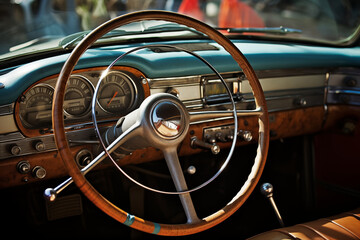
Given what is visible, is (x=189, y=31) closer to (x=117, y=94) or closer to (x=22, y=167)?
(x=117, y=94)

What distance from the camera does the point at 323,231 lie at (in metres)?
1.63

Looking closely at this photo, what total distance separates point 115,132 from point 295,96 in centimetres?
117

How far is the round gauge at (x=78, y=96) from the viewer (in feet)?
5.81

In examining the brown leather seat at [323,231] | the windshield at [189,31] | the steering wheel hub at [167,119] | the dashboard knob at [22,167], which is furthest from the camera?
the windshield at [189,31]

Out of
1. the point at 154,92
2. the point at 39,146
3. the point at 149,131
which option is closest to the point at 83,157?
the point at 39,146

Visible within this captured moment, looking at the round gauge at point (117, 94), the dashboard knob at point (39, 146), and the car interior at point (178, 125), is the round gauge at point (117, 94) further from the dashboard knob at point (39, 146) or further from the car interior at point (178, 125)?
the dashboard knob at point (39, 146)

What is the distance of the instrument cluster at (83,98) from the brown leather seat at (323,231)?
794 mm

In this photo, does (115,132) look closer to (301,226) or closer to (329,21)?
(301,226)

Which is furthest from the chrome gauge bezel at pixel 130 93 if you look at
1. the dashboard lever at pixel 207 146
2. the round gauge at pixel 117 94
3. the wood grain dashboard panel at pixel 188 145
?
the dashboard lever at pixel 207 146

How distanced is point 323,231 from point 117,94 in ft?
3.37

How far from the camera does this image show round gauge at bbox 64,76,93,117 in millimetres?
1771

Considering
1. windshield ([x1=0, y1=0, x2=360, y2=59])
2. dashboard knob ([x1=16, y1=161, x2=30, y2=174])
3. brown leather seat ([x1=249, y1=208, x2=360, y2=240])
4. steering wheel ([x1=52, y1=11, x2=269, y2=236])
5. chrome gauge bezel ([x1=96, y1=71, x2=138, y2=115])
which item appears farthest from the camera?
windshield ([x1=0, y1=0, x2=360, y2=59])

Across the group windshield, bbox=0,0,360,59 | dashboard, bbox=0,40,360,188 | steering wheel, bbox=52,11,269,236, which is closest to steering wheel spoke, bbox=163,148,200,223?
steering wheel, bbox=52,11,269,236

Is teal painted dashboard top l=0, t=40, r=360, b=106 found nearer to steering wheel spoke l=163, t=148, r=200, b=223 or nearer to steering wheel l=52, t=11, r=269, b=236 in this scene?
steering wheel l=52, t=11, r=269, b=236
